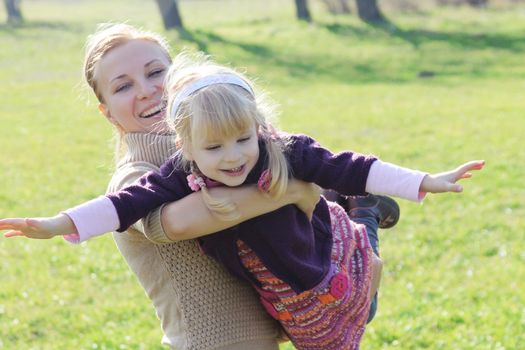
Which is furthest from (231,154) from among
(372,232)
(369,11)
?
(369,11)

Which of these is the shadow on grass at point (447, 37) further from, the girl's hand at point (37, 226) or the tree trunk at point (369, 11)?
the girl's hand at point (37, 226)

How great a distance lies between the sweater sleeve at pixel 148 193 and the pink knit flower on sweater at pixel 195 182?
62mm

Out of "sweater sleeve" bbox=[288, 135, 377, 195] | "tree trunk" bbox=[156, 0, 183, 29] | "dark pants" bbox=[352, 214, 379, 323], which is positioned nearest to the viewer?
"sweater sleeve" bbox=[288, 135, 377, 195]

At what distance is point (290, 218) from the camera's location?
116 inches

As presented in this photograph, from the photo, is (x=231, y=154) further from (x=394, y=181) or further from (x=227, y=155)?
(x=394, y=181)

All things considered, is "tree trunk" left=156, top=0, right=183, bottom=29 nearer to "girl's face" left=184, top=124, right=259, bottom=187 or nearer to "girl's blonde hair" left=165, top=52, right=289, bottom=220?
"girl's blonde hair" left=165, top=52, right=289, bottom=220

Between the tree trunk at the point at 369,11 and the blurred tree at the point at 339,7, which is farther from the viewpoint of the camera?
the blurred tree at the point at 339,7

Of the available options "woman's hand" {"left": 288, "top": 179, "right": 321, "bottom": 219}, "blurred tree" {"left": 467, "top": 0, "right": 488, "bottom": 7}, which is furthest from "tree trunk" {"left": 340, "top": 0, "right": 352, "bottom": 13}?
"woman's hand" {"left": 288, "top": 179, "right": 321, "bottom": 219}

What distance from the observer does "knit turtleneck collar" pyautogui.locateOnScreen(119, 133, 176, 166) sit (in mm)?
3082

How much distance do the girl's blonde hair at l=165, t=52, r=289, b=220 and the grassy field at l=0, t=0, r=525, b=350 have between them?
0.86 m

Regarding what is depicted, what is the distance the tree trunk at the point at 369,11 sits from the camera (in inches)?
1093

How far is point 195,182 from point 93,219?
37cm

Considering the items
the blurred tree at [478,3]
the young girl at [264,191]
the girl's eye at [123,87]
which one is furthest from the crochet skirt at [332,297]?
the blurred tree at [478,3]

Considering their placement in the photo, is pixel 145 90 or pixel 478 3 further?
pixel 478 3
